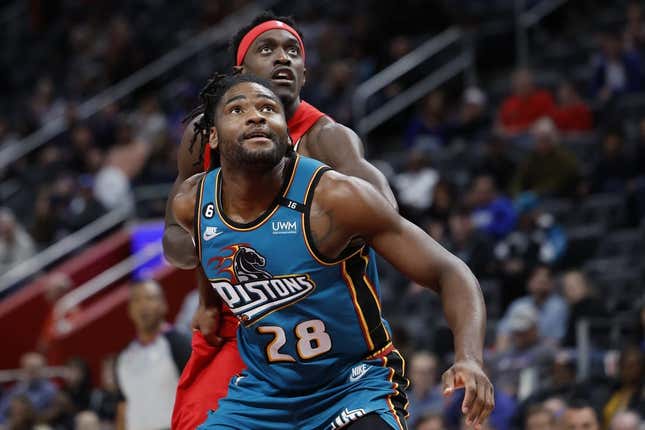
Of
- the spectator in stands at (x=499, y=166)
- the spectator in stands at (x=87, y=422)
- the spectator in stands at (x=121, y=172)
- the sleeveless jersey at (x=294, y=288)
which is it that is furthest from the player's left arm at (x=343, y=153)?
the spectator in stands at (x=121, y=172)

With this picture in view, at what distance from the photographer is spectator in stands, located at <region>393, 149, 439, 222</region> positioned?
43.3 ft

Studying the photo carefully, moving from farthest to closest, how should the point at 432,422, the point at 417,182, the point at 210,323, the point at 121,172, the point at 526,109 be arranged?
1. the point at 121,172
2. the point at 526,109
3. the point at 417,182
4. the point at 432,422
5. the point at 210,323

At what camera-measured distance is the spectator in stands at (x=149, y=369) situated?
8.12 m

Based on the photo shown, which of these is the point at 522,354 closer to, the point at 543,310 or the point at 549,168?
the point at 543,310

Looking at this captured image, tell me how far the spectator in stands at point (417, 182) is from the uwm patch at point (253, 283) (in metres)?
8.10

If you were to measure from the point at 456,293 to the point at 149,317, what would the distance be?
4192 mm

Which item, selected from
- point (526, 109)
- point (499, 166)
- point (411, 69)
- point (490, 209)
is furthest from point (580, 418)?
point (411, 69)

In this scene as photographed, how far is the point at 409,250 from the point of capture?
15.4 ft

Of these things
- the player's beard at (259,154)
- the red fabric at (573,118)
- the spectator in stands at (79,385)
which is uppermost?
the red fabric at (573,118)

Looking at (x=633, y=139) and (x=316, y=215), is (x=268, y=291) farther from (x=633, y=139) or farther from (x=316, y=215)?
(x=633, y=139)

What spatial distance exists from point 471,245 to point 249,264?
7349 mm

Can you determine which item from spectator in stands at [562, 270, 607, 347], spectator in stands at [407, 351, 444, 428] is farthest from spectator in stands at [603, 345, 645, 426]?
spectator in stands at [407, 351, 444, 428]

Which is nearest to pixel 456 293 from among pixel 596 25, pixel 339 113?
pixel 339 113

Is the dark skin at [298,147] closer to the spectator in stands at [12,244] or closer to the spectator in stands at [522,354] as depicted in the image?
the spectator in stands at [522,354]
